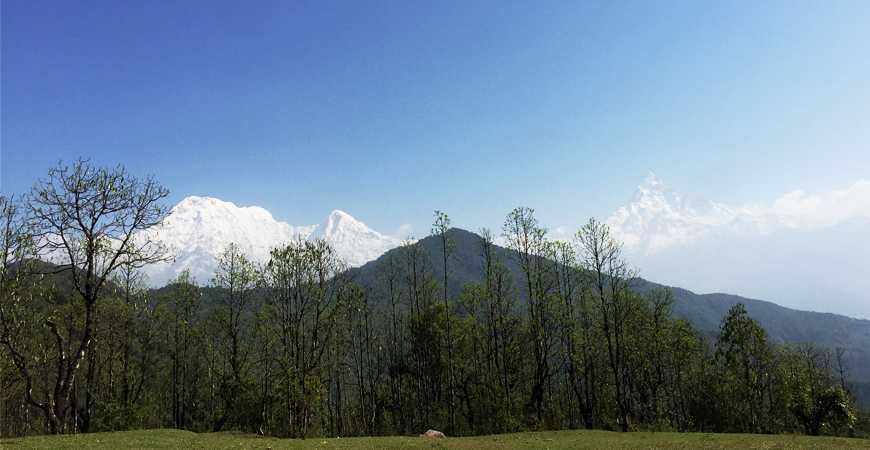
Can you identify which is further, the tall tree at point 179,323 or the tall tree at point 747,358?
the tall tree at point 747,358

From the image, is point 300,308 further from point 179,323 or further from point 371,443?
point 179,323

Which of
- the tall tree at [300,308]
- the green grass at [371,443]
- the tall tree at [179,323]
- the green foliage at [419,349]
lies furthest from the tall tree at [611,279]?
the tall tree at [179,323]

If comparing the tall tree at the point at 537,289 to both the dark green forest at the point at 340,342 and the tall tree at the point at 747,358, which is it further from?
the tall tree at the point at 747,358

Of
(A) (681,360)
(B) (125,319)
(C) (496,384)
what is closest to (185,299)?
(B) (125,319)

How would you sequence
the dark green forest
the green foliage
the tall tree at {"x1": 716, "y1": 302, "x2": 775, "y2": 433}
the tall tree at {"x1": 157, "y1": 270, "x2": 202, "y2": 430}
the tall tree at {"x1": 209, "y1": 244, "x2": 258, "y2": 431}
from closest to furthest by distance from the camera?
the dark green forest, the green foliage, the tall tree at {"x1": 209, "y1": 244, "x2": 258, "y2": 431}, the tall tree at {"x1": 157, "y1": 270, "x2": 202, "y2": 430}, the tall tree at {"x1": 716, "y1": 302, "x2": 775, "y2": 433}

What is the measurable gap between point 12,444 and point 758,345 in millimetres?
74134

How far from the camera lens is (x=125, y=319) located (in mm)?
47625

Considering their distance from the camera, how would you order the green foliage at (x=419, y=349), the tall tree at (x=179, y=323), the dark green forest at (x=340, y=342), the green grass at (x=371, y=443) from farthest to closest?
the tall tree at (x=179, y=323) < the green foliage at (x=419, y=349) < the dark green forest at (x=340, y=342) < the green grass at (x=371, y=443)

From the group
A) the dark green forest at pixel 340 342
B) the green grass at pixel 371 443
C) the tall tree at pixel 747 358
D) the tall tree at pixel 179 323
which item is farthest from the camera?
the tall tree at pixel 747 358

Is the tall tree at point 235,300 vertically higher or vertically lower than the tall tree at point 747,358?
higher

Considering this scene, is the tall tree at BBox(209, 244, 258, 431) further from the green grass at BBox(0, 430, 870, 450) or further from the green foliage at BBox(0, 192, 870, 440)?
the green grass at BBox(0, 430, 870, 450)

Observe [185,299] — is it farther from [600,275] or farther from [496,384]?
[600,275]

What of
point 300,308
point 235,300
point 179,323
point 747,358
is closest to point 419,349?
point 300,308

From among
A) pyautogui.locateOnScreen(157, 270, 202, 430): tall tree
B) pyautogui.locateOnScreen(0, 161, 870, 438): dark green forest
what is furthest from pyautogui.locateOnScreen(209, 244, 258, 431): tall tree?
pyautogui.locateOnScreen(157, 270, 202, 430): tall tree
